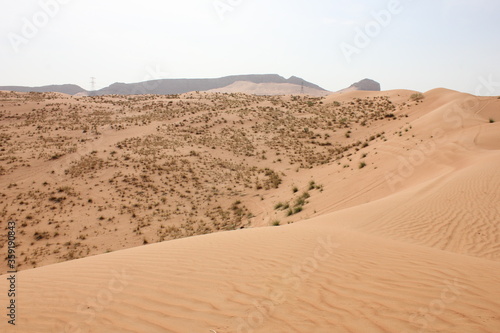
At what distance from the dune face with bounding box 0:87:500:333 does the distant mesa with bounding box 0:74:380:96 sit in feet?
293

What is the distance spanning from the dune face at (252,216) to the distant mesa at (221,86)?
89157 mm

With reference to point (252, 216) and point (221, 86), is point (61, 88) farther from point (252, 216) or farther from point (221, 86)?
point (252, 216)

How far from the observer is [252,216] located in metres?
14.0

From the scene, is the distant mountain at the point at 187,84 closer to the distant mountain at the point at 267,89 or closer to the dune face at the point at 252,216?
the distant mountain at the point at 267,89

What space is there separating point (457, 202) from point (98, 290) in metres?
9.49

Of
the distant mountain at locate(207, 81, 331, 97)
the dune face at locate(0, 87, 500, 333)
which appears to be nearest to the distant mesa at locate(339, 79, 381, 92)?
the distant mountain at locate(207, 81, 331, 97)

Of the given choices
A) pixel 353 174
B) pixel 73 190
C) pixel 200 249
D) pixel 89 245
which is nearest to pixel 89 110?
pixel 73 190

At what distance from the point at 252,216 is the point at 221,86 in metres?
132

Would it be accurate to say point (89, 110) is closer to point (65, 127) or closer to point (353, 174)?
point (65, 127)

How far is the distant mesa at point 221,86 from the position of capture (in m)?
122

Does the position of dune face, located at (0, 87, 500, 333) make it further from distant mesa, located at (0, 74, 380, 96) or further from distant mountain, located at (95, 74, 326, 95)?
distant mountain, located at (95, 74, 326, 95)

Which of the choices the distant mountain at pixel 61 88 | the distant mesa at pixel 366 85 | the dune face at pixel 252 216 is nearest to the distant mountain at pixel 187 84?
the distant mountain at pixel 61 88

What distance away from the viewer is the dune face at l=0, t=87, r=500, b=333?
10.5ft

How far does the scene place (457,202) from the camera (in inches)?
342
